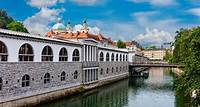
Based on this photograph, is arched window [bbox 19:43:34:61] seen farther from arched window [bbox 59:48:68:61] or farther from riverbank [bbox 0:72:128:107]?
arched window [bbox 59:48:68:61]

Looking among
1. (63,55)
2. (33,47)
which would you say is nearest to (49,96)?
(33,47)

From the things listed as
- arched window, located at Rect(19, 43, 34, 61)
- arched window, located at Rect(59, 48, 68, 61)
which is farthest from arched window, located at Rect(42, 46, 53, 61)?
arched window, located at Rect(19, 43, 34, 61)

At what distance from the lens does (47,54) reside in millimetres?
38188

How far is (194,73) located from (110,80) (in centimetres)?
4256

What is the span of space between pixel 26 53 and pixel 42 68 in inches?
141

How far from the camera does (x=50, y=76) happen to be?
3838 cm

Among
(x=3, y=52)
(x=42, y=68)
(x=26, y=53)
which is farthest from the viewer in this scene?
(x=42, y=68)

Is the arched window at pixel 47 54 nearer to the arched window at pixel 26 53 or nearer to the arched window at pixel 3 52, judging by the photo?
the arched window at pixel 26 53

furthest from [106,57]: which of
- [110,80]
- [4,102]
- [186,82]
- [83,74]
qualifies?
[186,82]

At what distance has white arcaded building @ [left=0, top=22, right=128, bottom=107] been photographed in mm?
30000

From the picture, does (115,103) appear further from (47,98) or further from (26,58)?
(26,58)

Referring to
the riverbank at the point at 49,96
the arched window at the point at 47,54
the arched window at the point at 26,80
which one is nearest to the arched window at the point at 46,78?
the riverbank at the point at 49,96

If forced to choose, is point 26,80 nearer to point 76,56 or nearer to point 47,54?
point 47,54

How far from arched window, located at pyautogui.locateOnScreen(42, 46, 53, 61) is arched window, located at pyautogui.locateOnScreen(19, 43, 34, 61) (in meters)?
2.89
